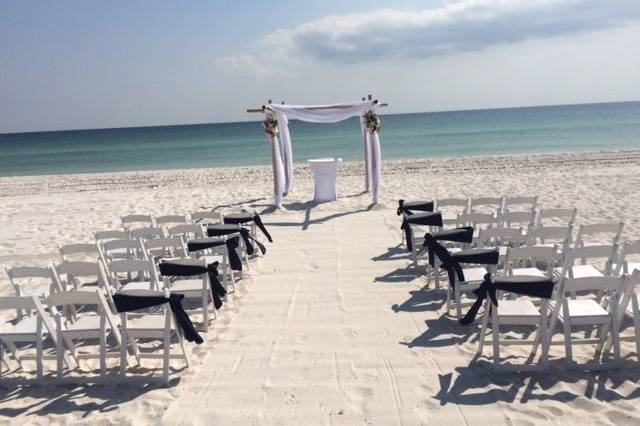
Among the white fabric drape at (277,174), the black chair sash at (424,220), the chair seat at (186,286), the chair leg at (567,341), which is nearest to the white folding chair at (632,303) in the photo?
the chair leg at (567,341)

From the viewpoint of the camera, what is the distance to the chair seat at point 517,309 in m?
4.25

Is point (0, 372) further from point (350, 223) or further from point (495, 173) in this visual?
point (495, 173)

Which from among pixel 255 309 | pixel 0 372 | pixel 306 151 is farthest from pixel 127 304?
pixel 306 151

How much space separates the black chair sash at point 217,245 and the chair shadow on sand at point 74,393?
2034 mm

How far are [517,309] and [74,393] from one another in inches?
153

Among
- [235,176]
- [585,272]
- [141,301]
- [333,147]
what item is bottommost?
[585,272]

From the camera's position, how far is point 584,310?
4.23 metres

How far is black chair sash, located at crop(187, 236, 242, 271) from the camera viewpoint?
628 cm

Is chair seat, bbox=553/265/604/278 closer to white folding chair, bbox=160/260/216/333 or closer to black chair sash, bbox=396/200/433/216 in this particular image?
black chair sash, bbox=396/200/433/216

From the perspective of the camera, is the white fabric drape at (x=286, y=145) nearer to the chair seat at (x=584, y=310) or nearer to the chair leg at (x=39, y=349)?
the chair leg at (x=39, y=349)

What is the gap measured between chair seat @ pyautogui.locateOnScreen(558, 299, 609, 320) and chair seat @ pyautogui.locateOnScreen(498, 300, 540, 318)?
24 centimetres

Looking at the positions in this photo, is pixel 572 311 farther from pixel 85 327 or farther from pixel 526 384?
pixel 85 327

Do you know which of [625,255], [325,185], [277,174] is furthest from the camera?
[325,185]

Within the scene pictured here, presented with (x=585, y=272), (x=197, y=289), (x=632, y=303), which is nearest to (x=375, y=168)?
(x=585, y=272)
